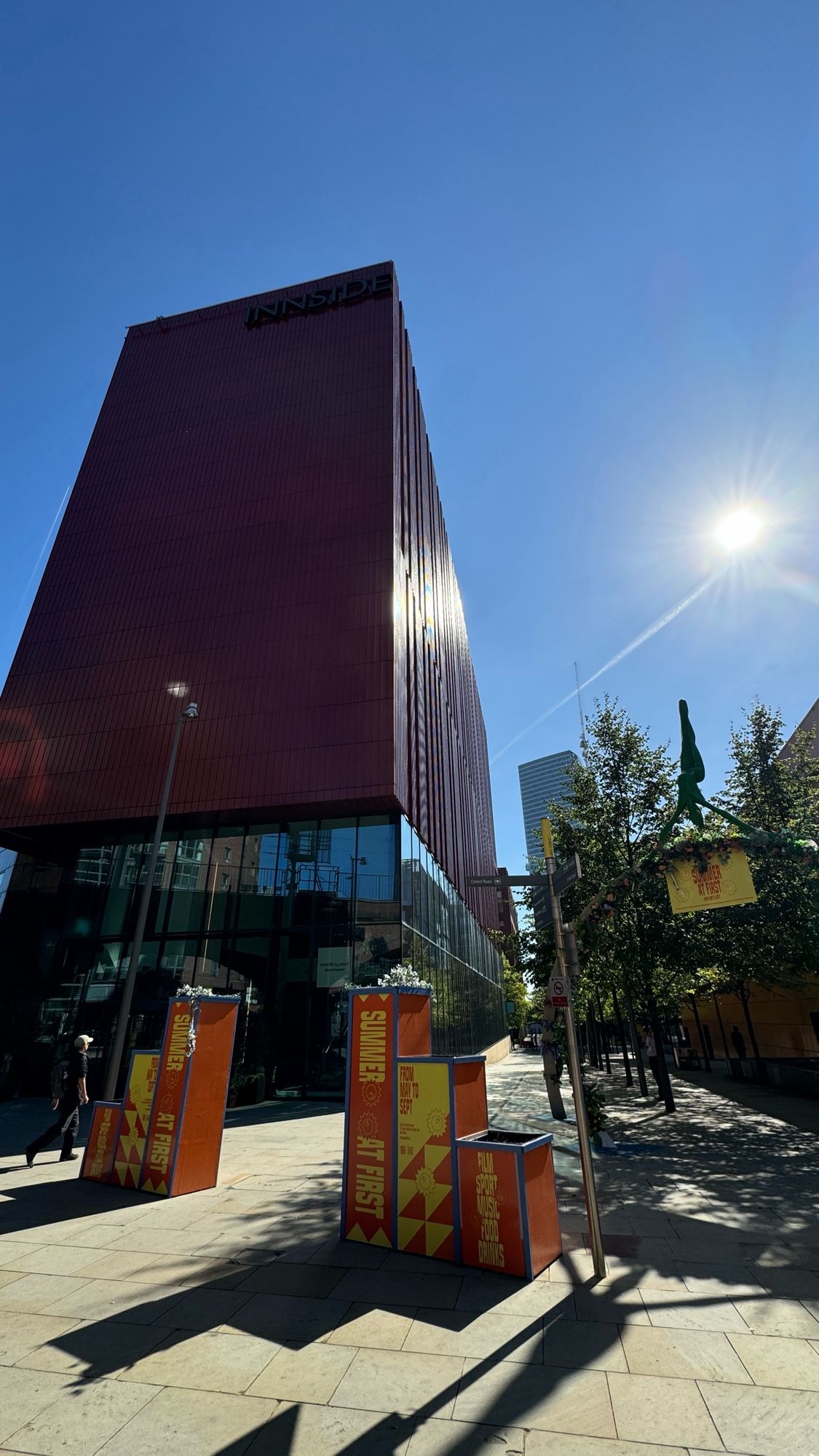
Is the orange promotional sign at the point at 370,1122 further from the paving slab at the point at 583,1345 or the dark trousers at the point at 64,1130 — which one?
the dark trousers at the point at 64,1130

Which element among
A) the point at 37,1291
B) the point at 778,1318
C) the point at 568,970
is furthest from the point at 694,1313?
the point at 37,1291

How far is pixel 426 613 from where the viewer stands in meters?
31.5

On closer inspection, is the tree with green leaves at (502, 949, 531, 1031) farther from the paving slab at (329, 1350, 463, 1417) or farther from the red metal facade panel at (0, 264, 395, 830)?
the paving slab at (329, 1350, 463, 1417)

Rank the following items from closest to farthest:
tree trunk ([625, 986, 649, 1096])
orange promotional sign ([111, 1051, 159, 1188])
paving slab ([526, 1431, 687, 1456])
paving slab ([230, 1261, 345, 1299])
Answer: paving slab ([526, 1431, 687, 1456]) < paving slab ([230, 1261, 345, 1299]) < orange promotional sign ([111, 1051, 159, 1188]) < tree trunk ([625, 986, 649, 1096])

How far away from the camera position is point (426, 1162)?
21.6 feet

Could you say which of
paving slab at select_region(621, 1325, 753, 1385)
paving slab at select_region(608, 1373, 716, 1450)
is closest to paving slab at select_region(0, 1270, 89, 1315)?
paving slab at select_region(608, 1373, 716, 1450)

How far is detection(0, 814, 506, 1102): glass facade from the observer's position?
19.6 m

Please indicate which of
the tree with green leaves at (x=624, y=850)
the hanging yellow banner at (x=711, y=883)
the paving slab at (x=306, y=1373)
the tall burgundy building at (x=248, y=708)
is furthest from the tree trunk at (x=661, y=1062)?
the paving slab at (x=306, y=1373)

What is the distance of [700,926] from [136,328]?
1615 inches

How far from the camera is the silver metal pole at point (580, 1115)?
18.7ft

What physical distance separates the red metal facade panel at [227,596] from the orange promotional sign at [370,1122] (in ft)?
41.5

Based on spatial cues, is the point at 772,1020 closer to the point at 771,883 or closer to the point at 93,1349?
the point at 771,883

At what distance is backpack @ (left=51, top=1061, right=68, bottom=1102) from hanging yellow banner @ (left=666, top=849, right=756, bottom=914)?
425 inches

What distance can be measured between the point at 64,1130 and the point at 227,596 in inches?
746
